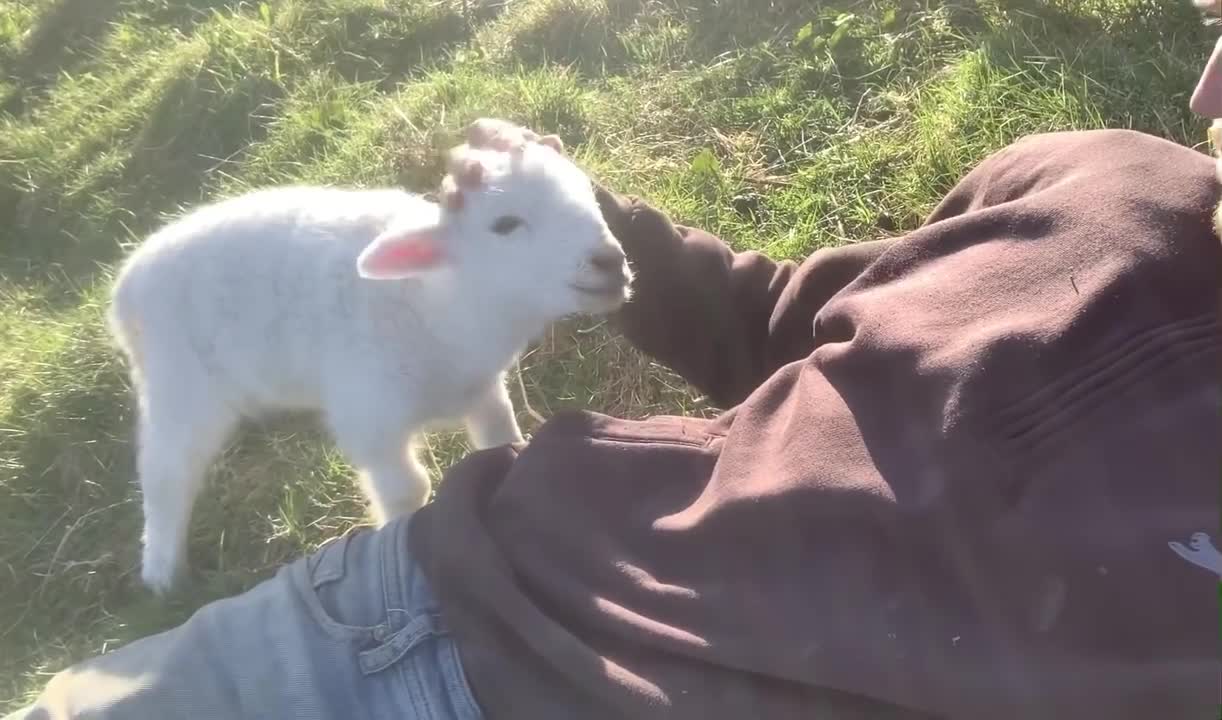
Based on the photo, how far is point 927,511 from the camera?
156 cm

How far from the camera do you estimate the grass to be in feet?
10.2

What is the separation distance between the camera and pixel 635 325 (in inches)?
106

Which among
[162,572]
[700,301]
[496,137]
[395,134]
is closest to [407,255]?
[496,137]

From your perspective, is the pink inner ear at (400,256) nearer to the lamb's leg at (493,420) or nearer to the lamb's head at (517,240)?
the lamb's head at (517,240)

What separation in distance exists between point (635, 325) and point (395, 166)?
1.58m

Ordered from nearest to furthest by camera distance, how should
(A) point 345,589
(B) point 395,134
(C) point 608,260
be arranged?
(A) point 345,589 → (C) point 608,260 → (B) point 395,134

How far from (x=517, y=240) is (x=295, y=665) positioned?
102 centimetres

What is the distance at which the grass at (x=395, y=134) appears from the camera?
10.2 feet

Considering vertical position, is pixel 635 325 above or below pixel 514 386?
above

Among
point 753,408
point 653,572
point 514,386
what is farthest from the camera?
point 514,386

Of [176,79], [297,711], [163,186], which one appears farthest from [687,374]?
[176,79]

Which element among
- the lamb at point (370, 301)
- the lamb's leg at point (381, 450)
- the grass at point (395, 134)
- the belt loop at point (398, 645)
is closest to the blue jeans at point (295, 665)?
the belt loop at point (398, 645)

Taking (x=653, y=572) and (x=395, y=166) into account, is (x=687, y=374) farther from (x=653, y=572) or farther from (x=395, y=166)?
(x=395, y=166)

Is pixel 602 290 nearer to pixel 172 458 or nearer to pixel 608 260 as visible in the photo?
pixel 608 260
